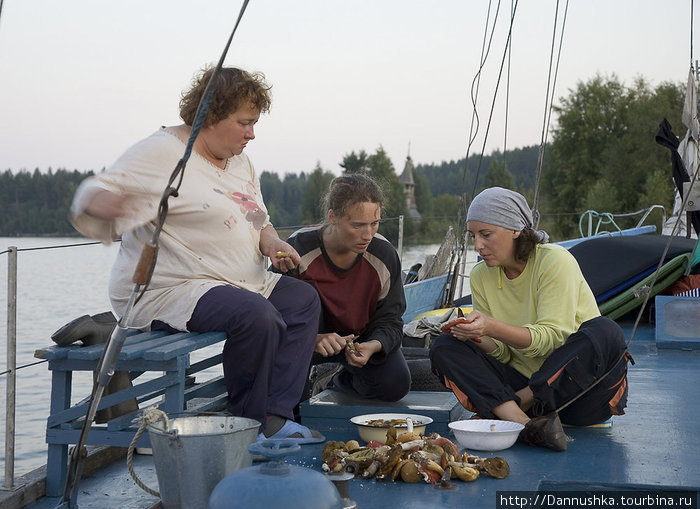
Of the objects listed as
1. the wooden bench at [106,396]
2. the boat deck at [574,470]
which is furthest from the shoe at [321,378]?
the wooden bench at [106,396]

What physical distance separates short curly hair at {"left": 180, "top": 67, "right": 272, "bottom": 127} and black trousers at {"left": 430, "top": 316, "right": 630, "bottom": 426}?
3.23 ft

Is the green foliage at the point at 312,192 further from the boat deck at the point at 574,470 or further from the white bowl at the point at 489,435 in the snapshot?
the white bowl at the point at 489,435

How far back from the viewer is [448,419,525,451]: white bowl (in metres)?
2.52

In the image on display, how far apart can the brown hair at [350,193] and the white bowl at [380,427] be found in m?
0.70

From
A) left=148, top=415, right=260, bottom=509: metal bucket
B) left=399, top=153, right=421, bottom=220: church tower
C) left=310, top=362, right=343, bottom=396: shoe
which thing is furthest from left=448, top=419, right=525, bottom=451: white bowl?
left=399, top=153, right=421, bottom=220: church tower

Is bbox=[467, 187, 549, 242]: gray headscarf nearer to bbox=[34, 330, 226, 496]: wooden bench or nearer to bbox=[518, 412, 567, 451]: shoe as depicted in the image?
bbox=[518, 412, 567, 451]: shoe

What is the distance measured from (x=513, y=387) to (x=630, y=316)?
332 centimetres

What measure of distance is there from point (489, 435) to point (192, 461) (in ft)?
3.31

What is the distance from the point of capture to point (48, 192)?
463 inches

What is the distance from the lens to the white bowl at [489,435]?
99.0 inches

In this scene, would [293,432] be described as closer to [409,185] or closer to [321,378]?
[321,378]

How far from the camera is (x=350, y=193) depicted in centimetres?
295

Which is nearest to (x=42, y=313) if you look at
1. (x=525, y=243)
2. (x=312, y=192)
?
(x=525, y=243)

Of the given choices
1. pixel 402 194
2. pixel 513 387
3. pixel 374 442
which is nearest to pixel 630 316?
pixel 513 387
